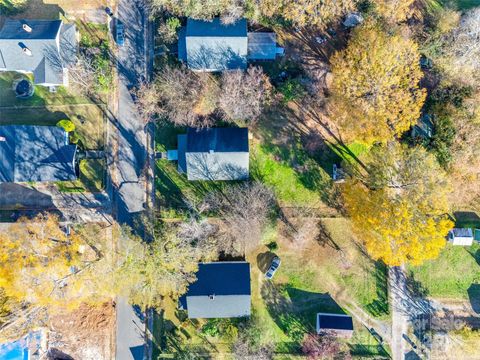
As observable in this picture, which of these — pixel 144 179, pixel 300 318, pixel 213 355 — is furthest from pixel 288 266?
pixel 144 179

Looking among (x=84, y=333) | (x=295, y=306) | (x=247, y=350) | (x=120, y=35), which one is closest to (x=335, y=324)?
(x=295, y=306)

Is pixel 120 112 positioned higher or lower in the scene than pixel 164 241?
higher

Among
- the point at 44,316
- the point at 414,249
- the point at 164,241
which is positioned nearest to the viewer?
the point at 414,249

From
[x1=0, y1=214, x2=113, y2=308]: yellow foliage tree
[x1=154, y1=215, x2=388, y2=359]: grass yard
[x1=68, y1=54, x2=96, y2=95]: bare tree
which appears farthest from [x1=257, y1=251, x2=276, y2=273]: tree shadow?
[x1=68, y1=54, x2=96, y2=95]: bare tree

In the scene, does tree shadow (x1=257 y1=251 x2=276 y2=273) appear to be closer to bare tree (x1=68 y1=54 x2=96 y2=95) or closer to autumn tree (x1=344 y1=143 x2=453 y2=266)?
autumn tree (x1=344 y1=143 x2=453 y2=266)

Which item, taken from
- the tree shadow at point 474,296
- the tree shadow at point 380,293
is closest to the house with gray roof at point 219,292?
the tree shadow at point 380,293

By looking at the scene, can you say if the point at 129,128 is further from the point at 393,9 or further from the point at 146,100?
the point at 393,9

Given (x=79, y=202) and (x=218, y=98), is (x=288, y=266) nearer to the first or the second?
(x=218, y=98)

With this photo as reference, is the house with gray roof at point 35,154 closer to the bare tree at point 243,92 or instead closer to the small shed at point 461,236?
the bare tree at point 243,92
